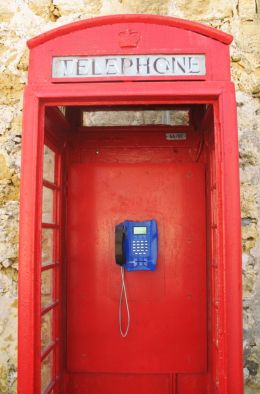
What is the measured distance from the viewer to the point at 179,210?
2807mm

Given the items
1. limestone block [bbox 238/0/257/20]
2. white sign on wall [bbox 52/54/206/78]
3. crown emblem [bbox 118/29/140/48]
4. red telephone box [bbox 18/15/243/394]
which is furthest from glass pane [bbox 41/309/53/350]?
limestone block [bbox 238/0/257/20]

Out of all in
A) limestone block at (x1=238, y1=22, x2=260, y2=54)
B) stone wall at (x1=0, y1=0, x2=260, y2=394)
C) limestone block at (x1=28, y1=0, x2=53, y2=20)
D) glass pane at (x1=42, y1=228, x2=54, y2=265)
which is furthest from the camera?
limestone block at (x1=28, y1=0, x2=53, y2=20)

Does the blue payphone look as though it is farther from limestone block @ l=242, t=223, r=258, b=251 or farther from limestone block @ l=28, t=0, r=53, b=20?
limestone block @ l=28, t=0, r=53, b=20

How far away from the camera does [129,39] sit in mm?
2053

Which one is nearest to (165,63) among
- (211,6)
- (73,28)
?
(73,28)

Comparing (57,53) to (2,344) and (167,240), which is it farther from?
(2,344)

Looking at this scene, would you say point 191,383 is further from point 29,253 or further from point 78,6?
point 78,6

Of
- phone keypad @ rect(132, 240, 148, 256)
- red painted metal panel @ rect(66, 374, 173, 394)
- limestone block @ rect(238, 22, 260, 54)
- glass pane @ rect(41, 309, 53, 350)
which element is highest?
limestone block @ rect(238, 22, 260, 54)

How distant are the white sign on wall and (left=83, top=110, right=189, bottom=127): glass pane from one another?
115 centimetres

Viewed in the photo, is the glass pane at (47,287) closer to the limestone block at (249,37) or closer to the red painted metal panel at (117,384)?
the red painted metal panel at (117,384)

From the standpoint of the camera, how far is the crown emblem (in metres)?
2.05

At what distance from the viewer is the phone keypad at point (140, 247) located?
2736 mm

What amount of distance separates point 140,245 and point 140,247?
0.5 inches

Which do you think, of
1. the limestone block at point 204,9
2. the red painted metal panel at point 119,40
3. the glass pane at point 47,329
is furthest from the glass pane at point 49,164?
the limestone block at point 204,9
